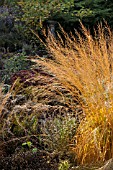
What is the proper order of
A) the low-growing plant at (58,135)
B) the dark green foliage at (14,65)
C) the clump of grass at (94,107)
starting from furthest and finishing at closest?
the dark green foliage at (14,65)
the low-growing plant at (58,135)
the clump of grass at (94,107)

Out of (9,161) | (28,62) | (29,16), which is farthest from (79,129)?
(29,16)

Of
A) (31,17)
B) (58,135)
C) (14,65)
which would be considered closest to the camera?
(58,135)

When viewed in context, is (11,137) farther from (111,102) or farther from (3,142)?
(111,102)

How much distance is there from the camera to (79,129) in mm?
4180

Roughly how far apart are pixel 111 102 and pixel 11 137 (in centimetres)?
125

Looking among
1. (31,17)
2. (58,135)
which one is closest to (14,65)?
(31,17)

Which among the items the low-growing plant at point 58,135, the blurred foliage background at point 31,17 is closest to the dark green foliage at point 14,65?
the blurred foliage background at point 31,17

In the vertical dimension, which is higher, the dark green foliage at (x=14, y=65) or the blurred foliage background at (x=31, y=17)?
the blurred foliage background at (x=31, y=17)

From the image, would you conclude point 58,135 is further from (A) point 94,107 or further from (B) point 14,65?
(B) point 14,65

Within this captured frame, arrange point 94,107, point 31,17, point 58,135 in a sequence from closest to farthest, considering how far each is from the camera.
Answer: point 94,107 → point 58,135 → point 31,17

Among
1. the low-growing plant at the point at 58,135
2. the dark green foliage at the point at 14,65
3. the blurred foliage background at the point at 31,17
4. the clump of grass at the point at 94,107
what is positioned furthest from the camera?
the blurred foliage background at the point at 31,17

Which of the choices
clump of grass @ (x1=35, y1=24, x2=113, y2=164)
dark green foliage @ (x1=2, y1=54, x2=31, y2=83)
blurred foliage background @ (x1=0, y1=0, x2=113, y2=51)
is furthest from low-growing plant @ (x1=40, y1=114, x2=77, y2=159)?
blurred foliage background @ (x1=0, y1=0, x2=113, y2=51)

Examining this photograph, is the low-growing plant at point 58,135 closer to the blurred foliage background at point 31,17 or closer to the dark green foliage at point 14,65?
the dark green foliage at point 14,65

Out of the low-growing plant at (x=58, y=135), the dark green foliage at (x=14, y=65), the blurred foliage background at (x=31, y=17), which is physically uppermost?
the blurred foliage background at (x=31, y=17)
